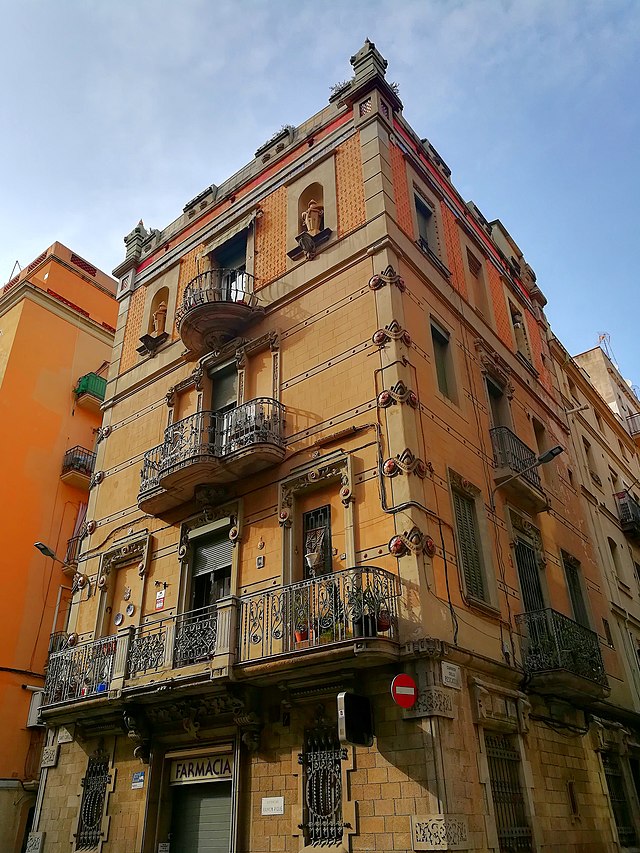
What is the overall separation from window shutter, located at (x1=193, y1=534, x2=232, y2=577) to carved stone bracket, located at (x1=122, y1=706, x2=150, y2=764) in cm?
284

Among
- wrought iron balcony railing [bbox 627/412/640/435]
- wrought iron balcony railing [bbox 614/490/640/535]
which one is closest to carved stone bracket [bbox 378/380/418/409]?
wrought iron balcony railing [bbox 614/490/640/535]

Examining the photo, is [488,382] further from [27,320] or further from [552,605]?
[27,320]

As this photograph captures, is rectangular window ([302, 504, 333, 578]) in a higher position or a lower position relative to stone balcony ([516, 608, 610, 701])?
higher

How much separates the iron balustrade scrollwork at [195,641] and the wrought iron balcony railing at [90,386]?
50.6 ft

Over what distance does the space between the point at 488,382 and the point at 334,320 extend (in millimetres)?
4874

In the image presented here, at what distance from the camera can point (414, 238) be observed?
52.3 ft

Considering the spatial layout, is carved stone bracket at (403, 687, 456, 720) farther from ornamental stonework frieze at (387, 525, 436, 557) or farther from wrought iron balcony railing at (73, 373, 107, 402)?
wrought iron balcony railing at (73, 373, 107, 402)

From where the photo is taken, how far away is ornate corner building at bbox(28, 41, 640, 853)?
423 inches

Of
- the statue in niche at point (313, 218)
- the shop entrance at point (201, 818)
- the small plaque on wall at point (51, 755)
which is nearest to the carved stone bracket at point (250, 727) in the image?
the shop entrance at point (201, 818)

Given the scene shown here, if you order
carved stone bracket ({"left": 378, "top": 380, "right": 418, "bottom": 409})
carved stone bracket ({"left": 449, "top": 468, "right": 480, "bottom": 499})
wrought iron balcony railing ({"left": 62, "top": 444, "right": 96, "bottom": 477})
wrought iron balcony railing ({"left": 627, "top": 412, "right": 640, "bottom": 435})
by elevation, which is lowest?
carved stone bracket ({"left": 449, "top": 468, "right": 480, "bottom": 499})

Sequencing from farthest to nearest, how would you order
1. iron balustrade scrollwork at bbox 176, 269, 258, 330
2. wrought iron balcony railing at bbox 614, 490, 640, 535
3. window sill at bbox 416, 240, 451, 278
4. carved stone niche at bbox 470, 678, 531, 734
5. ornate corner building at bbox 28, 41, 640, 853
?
wrought iron balcony railing at bbox 614, 490, 640, 535, iron balustrade scrollwork at bbox 176, 269, 258, 330, window sill at bbox 416, 240, 451, 278, carved stone niche at bbox 470, 678, 531, 734, ornate corner building at bbox 28, 41, 640, 853

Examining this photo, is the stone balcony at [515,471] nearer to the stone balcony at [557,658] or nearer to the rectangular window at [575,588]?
the rectangular window at [575,588]

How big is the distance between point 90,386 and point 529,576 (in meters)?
17.8

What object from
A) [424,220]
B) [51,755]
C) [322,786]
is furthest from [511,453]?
[51,755]
